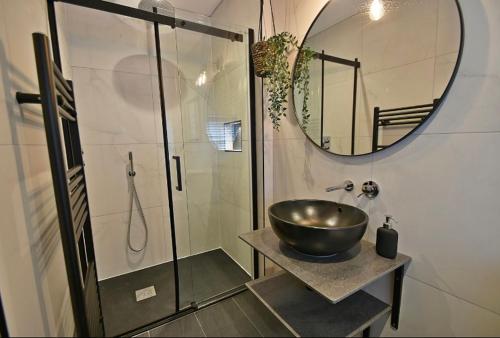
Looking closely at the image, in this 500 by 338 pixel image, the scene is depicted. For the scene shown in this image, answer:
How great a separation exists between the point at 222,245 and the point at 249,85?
58.0 inches

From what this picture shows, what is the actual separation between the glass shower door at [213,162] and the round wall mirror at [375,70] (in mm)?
660

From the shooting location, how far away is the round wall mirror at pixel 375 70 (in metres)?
0.79

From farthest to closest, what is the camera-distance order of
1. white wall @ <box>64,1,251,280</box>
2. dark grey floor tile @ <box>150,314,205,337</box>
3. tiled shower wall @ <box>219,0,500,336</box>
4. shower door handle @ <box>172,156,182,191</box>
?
white wall @ <box>64,1,251,280</box>, shower door handle @ <box>172,156,182,191</box>, dark grey floor tile @ <box>150,314,205,337</box>, tiled shower wall @ <box>219,0,500,336</box>

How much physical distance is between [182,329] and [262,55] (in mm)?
1564

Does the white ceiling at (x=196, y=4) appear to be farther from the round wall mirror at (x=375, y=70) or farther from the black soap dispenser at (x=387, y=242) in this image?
the black soap dispenser at (x=387, y=242)

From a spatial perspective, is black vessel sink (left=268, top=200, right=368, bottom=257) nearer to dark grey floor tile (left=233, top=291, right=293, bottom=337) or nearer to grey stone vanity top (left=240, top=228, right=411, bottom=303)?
grey stone vanity top (left=240, top=228, right=411, bottom=303)

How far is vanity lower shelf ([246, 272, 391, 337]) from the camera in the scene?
0.82m

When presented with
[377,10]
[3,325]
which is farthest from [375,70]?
[3,325]

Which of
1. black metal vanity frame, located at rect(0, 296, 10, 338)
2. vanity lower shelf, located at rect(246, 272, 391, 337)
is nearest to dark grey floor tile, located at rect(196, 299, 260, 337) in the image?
vanity lower shelf, located at rect(246, 272, 391, 337)

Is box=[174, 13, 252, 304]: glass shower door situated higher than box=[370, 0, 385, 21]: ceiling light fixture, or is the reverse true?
box=[370, 0, 385, 21]: ceiling light fixture

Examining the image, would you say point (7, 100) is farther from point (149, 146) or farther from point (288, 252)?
point (149, 146)

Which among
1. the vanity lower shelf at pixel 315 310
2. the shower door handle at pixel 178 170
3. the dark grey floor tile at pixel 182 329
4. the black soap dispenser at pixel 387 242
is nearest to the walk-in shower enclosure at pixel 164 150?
the shower door handle at pixel 178 170

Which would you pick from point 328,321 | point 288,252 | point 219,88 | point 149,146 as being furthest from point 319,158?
point 149,146

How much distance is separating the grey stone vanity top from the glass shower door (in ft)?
2.97
